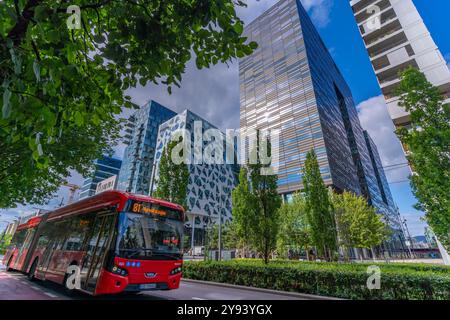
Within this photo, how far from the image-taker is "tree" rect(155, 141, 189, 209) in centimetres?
1684

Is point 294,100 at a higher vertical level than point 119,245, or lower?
higher

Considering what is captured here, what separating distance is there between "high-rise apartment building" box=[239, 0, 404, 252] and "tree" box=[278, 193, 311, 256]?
31.8 feet

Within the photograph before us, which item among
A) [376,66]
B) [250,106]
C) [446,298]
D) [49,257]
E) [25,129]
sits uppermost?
[250,106]

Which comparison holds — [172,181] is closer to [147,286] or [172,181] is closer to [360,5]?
[147,286]

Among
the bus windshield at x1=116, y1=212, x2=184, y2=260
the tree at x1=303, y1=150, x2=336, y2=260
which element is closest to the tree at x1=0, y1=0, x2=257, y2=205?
the bus windshield at x1=116, y1=212, x2=184, y2=260

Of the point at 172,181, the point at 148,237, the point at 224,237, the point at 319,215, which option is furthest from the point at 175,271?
the point at 224,237

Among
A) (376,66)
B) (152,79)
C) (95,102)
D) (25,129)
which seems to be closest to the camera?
(25,129)

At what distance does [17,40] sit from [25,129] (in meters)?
0.80

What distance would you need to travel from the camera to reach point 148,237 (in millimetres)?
6895

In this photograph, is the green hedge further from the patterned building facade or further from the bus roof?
the patterned building facade

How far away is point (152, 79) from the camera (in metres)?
2.88

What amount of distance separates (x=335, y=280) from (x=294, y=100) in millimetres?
47145
